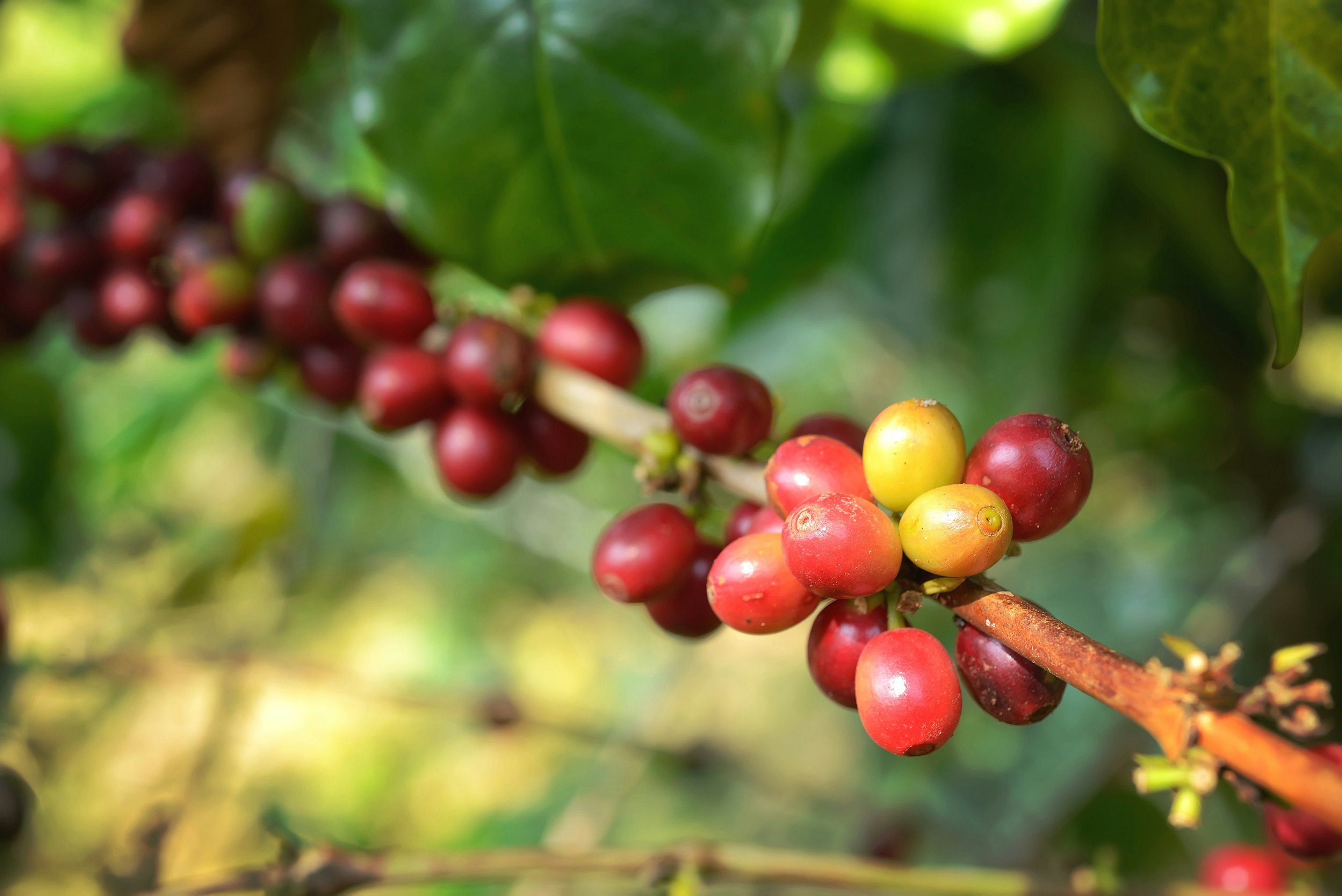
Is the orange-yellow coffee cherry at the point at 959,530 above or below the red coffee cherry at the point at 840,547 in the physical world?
above

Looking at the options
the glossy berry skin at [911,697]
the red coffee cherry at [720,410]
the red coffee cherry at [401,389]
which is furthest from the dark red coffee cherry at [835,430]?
the red coffee cherry at [401,389]

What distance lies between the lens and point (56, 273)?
83 centimetres

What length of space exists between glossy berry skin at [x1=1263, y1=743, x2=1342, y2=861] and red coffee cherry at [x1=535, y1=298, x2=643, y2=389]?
1.33 feet

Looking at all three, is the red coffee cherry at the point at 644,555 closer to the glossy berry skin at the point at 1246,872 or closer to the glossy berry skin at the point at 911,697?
the glossy berry skin at the point at 911,697

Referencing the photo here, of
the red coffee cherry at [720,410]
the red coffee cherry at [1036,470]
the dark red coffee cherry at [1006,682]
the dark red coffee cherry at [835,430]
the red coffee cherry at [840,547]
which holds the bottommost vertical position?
the red coffee cherry at [720,410]

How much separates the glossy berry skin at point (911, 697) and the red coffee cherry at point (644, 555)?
130 millimetres

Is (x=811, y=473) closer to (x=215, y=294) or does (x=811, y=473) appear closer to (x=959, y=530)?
(x=959, y=530)

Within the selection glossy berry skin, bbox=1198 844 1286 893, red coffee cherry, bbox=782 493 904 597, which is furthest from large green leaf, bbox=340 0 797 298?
glossy berry skin, bbox=1198 844 1286 893

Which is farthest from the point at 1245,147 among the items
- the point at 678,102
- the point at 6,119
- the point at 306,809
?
the point at 306,809

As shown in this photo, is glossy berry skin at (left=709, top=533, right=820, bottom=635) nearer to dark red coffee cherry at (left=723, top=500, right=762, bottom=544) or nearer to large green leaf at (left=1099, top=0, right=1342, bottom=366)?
dark red coffee cherry at (left=723, top=500, right=762, bottom=544)

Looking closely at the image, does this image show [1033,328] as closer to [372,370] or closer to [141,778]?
[372,370]

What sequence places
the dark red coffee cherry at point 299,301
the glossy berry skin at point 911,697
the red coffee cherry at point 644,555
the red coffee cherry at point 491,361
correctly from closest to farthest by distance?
the glossy berry skin at point 911,697
the red coffee cherry at point 644,555
the red coffee cherry at point 491,361
the dark red coffee cherry at point 299,301

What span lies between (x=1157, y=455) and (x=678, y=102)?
38.6 inches

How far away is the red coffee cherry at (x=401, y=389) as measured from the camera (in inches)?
25.6
